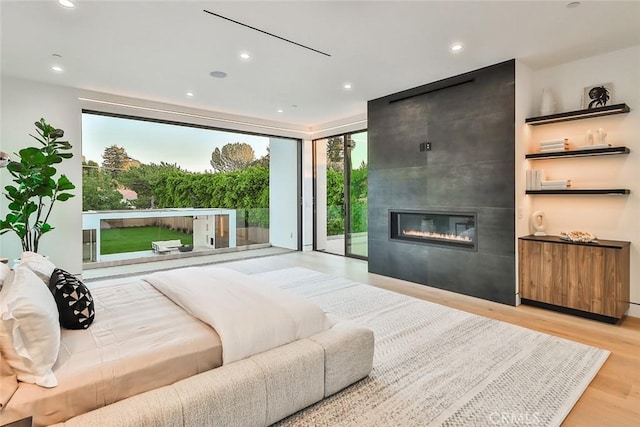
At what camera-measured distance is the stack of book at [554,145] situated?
375cm

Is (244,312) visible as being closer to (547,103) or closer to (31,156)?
(31,156)

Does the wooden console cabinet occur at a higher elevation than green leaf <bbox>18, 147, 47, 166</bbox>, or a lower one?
lower

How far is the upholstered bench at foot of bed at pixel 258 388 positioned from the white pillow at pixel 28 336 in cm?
27

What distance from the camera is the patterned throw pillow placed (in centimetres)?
194

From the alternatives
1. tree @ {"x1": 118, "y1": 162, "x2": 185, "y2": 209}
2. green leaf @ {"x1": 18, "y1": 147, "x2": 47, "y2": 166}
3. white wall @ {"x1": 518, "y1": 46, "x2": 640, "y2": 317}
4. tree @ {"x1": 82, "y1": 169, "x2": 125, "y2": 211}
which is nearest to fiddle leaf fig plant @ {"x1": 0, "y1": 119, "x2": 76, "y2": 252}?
green leaf @ {"x1": 18, "y1": 147, "x2": 47, "y2": 166}

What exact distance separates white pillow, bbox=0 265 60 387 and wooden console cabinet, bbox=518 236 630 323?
424 cm

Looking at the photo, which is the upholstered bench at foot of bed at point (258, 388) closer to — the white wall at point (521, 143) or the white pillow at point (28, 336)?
the white pillow at point (28, 336)

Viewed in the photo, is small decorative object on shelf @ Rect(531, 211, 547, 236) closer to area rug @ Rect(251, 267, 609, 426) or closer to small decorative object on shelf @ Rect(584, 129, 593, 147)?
small decorative object on shelf @ Rect(584, 129, 593, 147)

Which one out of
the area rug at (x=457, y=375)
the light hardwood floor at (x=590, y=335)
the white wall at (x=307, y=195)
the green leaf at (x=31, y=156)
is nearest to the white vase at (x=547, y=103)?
the light hardwood floor at (x=590, y=335)

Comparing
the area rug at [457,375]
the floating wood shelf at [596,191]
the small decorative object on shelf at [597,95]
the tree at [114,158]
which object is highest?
the small decorative object on shelf at [597,95]

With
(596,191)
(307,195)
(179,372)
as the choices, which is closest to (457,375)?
(179,372)

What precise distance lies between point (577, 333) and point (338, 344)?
98.2 inches

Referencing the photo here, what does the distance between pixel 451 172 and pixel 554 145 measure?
1128 millimetres

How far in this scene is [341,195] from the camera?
7121 millimetres
